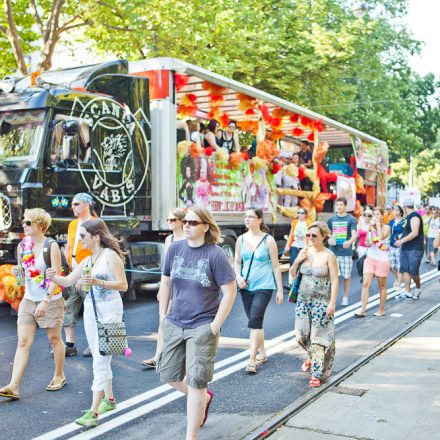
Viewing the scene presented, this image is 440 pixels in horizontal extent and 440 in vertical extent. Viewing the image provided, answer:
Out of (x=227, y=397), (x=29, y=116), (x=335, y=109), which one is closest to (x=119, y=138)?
(x=29, y=116)

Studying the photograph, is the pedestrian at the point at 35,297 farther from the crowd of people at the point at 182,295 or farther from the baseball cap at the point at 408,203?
the baseball cap at the point at 408,203

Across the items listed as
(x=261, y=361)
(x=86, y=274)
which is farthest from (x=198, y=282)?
(x=261, y=361)

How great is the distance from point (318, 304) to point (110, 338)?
2.12 meters

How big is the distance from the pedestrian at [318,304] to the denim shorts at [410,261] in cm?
496

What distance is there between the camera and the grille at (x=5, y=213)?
8.45m

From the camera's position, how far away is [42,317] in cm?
538

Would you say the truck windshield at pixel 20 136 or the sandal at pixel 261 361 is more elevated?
the truck windshield at pixel 20 136

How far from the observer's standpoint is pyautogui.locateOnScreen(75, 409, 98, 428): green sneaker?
183 inches

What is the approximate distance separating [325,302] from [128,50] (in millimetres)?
15101

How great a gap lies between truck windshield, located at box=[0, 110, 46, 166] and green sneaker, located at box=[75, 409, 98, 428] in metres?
4.69

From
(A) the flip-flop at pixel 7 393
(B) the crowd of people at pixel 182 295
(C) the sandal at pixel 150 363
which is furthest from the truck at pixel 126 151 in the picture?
(A) the flip-flop at pixel 7 393

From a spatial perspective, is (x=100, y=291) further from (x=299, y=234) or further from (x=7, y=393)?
(x=299, y=234)

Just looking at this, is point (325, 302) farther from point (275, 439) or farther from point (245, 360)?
point (275, 439)

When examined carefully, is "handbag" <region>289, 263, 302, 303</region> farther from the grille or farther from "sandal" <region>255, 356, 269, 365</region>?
the grille
